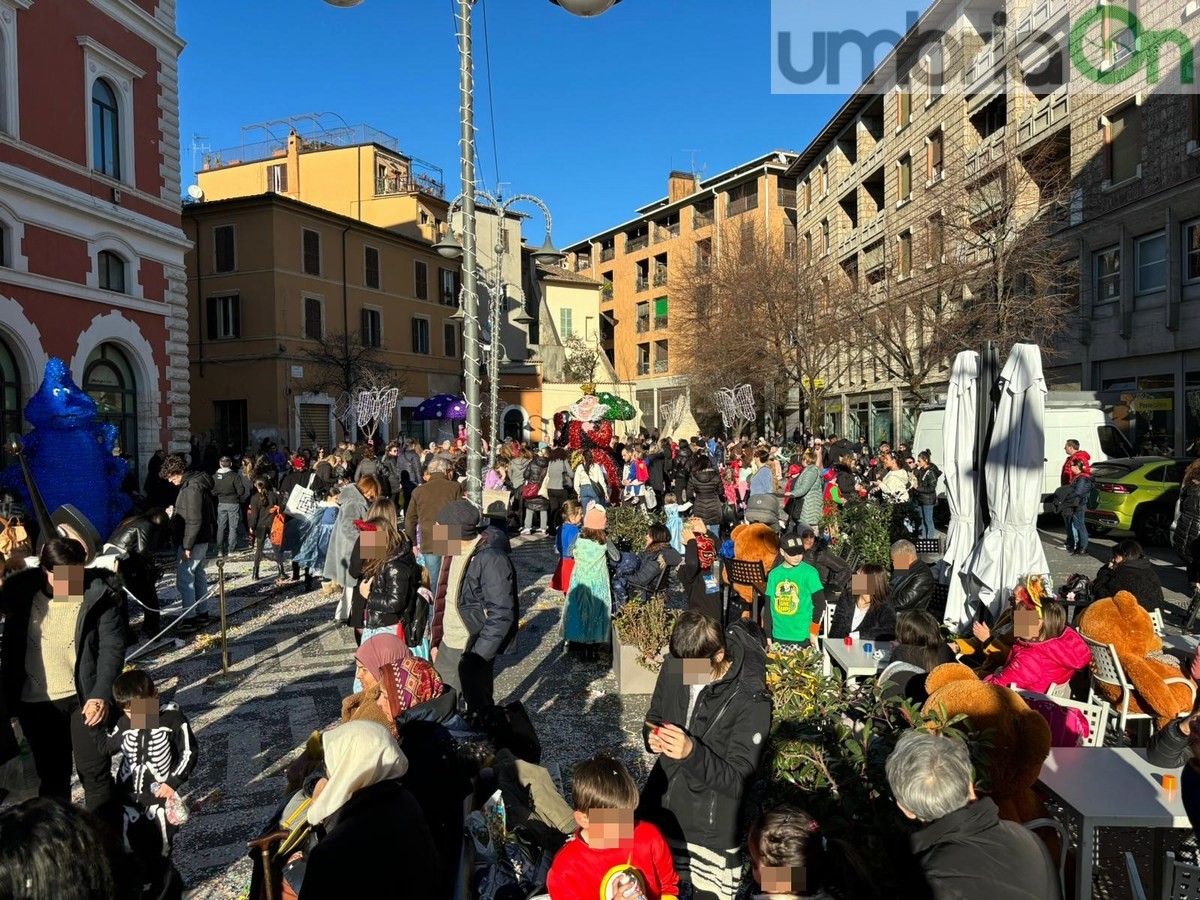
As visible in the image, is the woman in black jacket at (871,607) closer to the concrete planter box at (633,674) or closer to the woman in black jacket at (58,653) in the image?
the concrete planter box at (633,674)

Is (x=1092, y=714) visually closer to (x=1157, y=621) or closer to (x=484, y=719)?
(x=1157, y=621)

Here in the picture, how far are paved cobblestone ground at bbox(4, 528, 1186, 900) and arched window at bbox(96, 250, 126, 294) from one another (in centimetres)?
1096

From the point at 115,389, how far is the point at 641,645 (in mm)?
16773

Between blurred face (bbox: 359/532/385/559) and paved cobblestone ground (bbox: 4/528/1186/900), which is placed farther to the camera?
blurred face (bbox: 359/532/385/559)

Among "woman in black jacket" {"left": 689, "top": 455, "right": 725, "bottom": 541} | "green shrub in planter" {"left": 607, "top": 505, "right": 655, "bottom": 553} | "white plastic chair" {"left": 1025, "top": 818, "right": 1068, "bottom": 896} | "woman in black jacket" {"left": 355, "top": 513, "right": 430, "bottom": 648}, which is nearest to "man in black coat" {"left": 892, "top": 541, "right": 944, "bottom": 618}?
"white plastic chair" {"left": 1025, "top": 818, "right": 1068, "bottom": 896}

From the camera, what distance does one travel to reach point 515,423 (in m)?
44.7

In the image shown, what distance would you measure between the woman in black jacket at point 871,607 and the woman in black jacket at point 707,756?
273 cm

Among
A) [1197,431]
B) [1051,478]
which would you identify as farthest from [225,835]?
[1197,431]

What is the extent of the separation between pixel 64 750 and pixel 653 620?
13.2 ft

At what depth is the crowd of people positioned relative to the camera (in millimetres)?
2473

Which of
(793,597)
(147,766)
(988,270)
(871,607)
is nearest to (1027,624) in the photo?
(871,607)

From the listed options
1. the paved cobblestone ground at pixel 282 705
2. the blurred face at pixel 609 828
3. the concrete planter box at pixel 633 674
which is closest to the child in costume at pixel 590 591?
the paved cobblestone ground at pixel 282 705

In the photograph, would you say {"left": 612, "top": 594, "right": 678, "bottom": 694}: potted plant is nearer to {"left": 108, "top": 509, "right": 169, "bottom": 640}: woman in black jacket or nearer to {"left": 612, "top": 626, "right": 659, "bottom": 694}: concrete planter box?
{"left": 612, "top": 626, "right": 659, "bottom": 694}: concrete planter box

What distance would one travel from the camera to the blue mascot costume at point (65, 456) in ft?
35.1
